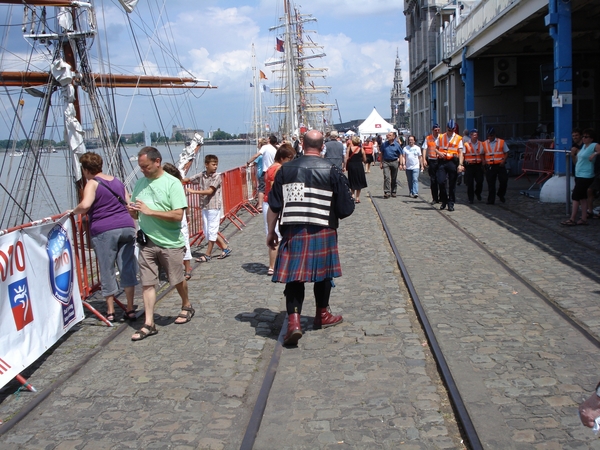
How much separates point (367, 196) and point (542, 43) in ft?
34.9

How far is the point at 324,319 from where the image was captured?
21.0 ft

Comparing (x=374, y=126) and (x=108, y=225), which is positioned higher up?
(x=374, y=126)

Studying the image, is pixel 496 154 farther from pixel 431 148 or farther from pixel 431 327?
pixel 431 327

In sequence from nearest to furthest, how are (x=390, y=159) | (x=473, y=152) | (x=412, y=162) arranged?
(x=473, y=152) < (x=412, y=162) < (x=390, y=159)

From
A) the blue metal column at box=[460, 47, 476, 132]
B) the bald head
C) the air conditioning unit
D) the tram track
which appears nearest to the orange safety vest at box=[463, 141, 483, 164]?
the tram track

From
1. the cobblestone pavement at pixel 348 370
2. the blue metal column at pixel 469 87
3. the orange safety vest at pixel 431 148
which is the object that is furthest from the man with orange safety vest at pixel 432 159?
the blue metal column at pixel 469 87

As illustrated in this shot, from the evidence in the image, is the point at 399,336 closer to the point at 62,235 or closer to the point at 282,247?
the point at 282,247

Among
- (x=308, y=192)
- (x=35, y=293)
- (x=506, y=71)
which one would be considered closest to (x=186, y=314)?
(x=35, y=293)

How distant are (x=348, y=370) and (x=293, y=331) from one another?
696 millimetres

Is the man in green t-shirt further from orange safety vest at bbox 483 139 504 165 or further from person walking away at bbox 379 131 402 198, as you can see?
person walking away at bbox 379 131 402 198

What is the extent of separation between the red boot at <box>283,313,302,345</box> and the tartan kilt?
1.12ft

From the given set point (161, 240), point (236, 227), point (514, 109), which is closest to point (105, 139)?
point (236, 227)

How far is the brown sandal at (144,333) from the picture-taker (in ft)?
20.5

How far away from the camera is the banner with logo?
16.9 feet
